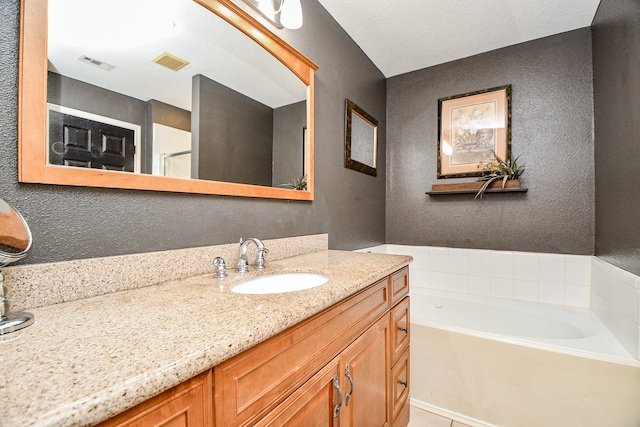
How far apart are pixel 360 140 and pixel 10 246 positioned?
2.14 metres

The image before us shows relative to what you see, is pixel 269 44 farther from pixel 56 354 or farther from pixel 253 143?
pixel 56 354

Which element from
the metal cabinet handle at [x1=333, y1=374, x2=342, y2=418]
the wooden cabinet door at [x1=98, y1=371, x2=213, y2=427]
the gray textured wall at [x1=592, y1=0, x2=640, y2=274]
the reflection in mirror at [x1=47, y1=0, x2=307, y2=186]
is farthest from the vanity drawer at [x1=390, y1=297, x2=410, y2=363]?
the gray textured wall at [x1=592, y1=0, x2=640, y2=274]

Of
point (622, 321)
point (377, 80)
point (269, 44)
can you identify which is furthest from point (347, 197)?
point (622, 321)

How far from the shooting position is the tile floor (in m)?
1.69

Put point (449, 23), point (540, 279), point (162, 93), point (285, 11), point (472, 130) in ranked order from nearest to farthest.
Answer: point (162, 93) < point (285, 11) < point (449, 23) < point (540, 279) < point (472, 130)

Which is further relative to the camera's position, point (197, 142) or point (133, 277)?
point (197, 142)

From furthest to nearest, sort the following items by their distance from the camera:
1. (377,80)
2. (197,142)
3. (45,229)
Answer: (377,80)
(197,142)
(45,229)

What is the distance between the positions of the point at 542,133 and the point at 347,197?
1633mm

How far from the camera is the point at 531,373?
1.55m

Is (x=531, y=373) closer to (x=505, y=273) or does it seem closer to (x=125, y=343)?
(x=505, y=273)

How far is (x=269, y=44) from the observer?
4.77 feet

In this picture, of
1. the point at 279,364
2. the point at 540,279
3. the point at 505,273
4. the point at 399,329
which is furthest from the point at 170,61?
the point at 540,279

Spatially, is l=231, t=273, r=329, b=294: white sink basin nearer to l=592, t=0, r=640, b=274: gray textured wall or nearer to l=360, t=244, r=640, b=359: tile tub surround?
l=360, t=244, r=640, b=359: tile tub surround

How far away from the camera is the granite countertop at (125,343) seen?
0.36 m
